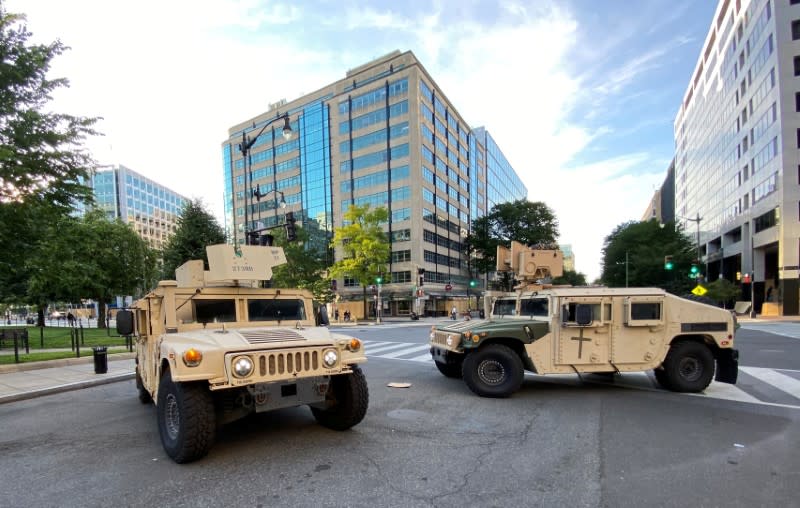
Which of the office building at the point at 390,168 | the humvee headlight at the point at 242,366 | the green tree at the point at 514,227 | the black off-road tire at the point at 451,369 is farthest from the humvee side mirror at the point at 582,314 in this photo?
the green tree at the point at 514,227

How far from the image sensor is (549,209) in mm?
58500

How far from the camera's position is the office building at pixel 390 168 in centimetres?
4938

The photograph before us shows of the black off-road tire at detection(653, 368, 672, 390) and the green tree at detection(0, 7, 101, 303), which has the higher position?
the green tree at detection(0, 7, 101, 303)

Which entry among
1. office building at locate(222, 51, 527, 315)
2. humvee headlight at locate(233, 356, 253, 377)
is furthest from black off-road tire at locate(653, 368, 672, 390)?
office building at locate(222, 51, 527, 315)

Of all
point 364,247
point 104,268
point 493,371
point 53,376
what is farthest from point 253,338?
point 364,247

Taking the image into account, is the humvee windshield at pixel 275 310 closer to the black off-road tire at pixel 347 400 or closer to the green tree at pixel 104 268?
the black off-road tire at pixel 347 400

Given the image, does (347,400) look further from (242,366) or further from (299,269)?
(299,269)

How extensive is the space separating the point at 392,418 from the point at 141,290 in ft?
109

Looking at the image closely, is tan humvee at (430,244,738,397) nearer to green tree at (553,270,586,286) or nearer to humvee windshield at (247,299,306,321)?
humvee windshield at (247,299,306,321)

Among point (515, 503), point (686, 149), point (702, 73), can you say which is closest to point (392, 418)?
point (515, 503)

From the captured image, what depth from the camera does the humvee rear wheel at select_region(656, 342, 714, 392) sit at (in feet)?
22.9

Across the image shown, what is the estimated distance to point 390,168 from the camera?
50438mm

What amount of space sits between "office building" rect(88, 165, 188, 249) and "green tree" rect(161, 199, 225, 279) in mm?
75804

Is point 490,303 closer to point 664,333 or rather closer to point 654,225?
point 664,333
